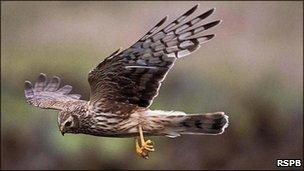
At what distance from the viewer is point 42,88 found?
623 cm

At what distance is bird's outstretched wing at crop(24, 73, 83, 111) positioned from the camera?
5.68 metres

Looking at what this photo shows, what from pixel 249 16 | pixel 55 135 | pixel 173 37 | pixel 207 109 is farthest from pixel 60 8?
pixel 173 37

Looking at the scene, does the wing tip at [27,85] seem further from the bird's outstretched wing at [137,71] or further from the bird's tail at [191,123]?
the bird's tail at [191,123]

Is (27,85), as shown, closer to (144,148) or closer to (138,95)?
(138,95)

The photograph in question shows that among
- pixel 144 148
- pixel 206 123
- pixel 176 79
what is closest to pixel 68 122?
pixel 144 148

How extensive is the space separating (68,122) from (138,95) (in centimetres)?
34

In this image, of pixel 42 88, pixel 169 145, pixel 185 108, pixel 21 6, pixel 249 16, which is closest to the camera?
pixel 42 88

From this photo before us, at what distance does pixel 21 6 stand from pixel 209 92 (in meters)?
5.80

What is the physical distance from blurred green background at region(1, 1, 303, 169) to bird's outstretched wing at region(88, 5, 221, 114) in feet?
22.0

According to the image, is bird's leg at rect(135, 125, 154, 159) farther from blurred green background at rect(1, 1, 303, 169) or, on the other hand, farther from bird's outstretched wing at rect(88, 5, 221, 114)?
blurred green background at rect(1, 1, 303, 169)

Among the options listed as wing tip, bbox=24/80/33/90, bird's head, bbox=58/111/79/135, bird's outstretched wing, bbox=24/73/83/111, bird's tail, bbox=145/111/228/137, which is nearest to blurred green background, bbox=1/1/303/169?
bird's outstretched wing, bbox=24/73/83/111

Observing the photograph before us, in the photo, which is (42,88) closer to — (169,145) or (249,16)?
(169,145)

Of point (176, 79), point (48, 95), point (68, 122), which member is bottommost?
point (176, 79)

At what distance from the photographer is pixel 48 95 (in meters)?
6.08
